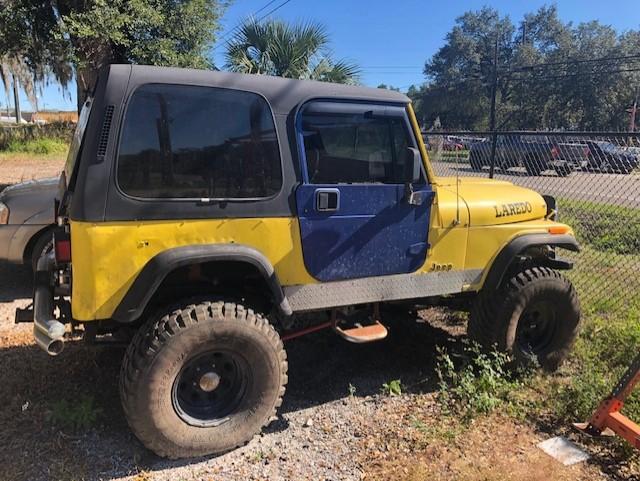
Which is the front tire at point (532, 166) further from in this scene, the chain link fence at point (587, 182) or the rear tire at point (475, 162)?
the rear tire at point (475, 162)

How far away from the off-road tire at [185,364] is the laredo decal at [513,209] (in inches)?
73.6

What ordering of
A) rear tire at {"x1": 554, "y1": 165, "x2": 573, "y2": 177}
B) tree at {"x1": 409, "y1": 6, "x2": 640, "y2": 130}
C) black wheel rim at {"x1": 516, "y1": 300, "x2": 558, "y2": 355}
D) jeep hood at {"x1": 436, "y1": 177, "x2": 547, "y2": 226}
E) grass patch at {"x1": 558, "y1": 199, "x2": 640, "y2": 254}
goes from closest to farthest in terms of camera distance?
1. jeep hood at {"x1": 436, "y1": 177, "x2": 547, "y2": 226}
2. black wheel rim at {"x1": 516, "y1": 300, "x2": 558, "y2": 355}
3. rear tire at {"x1": 554, "y1": 165, "x2": 573, "y2": 177}
4. grass patch at {"x1": 558, "y1": 199, "x2": 640, "y2": 254}
5. tree at {"x1": 409, "y1": 6, "x2": 640, "y2": 130}

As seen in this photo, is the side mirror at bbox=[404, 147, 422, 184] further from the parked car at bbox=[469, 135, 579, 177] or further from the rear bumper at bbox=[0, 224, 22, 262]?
the parked car at bbox=[469, 135, 579, 177]

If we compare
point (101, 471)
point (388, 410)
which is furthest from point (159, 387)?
point (388, 410)

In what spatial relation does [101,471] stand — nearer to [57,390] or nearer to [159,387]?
[159,387]

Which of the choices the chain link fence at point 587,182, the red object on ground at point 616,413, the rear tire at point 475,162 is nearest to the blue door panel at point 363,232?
the red object on ground at point 616,413

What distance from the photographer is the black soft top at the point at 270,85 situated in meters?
2.89

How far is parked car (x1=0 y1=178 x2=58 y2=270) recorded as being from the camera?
538 centimetres

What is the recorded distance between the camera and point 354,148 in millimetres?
3402

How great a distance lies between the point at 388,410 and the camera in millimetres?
3686

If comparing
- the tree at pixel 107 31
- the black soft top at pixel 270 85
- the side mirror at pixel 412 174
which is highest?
the tree at pixel 107 31

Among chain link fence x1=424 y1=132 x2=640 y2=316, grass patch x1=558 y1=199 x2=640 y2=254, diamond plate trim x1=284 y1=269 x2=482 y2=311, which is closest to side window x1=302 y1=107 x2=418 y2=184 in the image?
diamond plate trim x1=284 y1=269 x2=482 y2=311

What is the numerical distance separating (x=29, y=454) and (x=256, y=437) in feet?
4.17

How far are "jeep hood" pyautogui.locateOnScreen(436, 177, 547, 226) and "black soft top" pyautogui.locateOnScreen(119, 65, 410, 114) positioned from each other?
2.93 feet
